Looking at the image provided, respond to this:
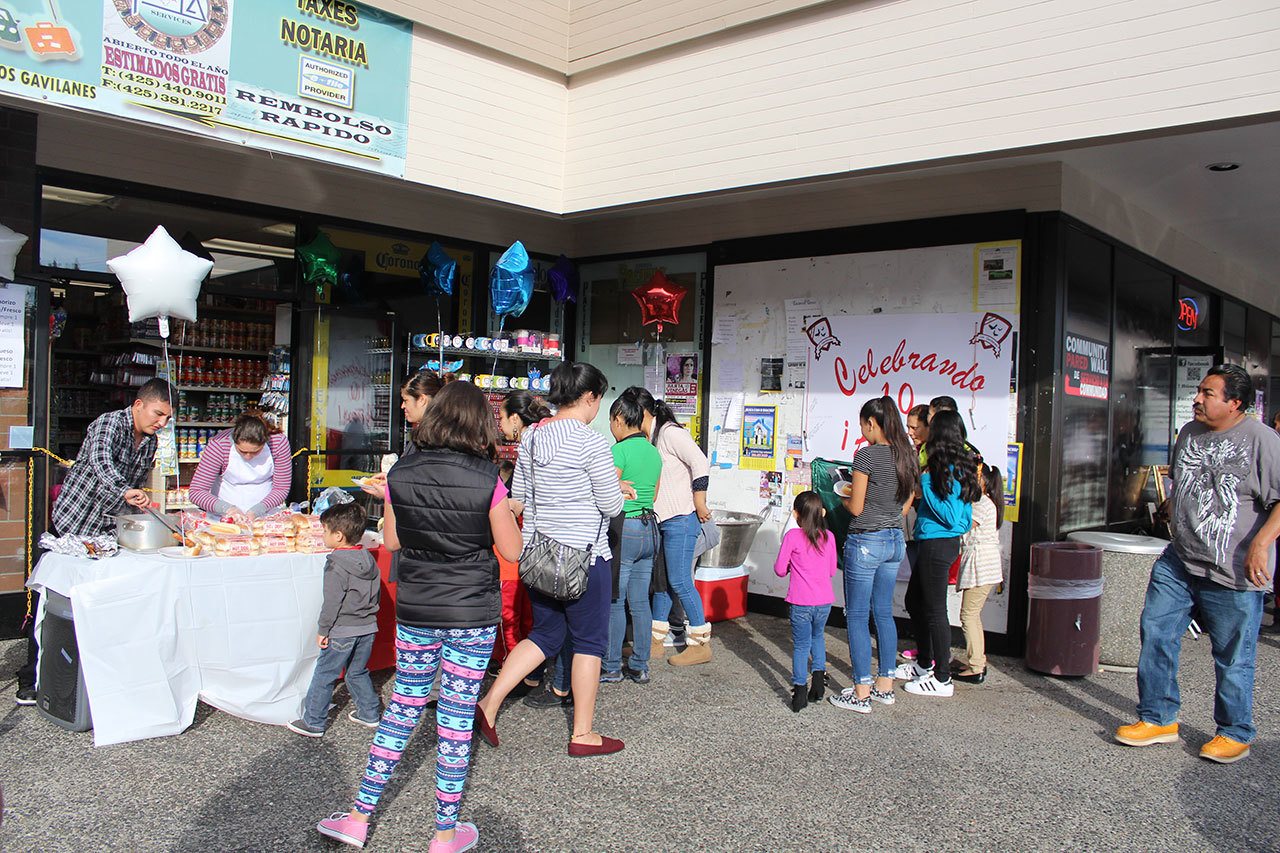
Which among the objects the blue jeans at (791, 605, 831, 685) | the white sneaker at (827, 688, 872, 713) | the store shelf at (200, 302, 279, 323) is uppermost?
the store shelf at (200, 302, 279, 323)

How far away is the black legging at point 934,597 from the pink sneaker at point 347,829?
3516mm

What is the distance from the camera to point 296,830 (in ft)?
12.2

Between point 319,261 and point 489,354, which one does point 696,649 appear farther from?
point 319,261

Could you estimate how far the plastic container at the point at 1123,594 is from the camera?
6.37m

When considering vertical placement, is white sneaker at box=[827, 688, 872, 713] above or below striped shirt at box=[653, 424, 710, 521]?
below

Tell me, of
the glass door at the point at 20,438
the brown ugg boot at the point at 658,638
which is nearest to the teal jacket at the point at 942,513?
the brown ugg boot at the point at 658,638

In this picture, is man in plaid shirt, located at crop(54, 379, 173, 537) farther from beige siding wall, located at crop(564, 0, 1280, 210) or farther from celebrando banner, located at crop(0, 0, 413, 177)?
beige siding wall, located at crop(564, 0, 1280, 210)

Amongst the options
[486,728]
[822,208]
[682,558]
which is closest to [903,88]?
[822,208]

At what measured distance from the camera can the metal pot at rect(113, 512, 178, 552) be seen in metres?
4.94

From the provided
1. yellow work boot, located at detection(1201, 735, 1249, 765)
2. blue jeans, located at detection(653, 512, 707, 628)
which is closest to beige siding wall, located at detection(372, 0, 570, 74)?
blue jeans, located at detection(653, 512, 707, 628)

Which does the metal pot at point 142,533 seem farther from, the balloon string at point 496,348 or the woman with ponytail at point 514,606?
the balloon string at point 496,348

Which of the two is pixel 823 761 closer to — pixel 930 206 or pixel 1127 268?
pixel 930 206

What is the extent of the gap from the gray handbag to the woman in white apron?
2.25 metres

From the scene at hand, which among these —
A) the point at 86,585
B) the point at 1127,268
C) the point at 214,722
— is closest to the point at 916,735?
the point at 214,722
